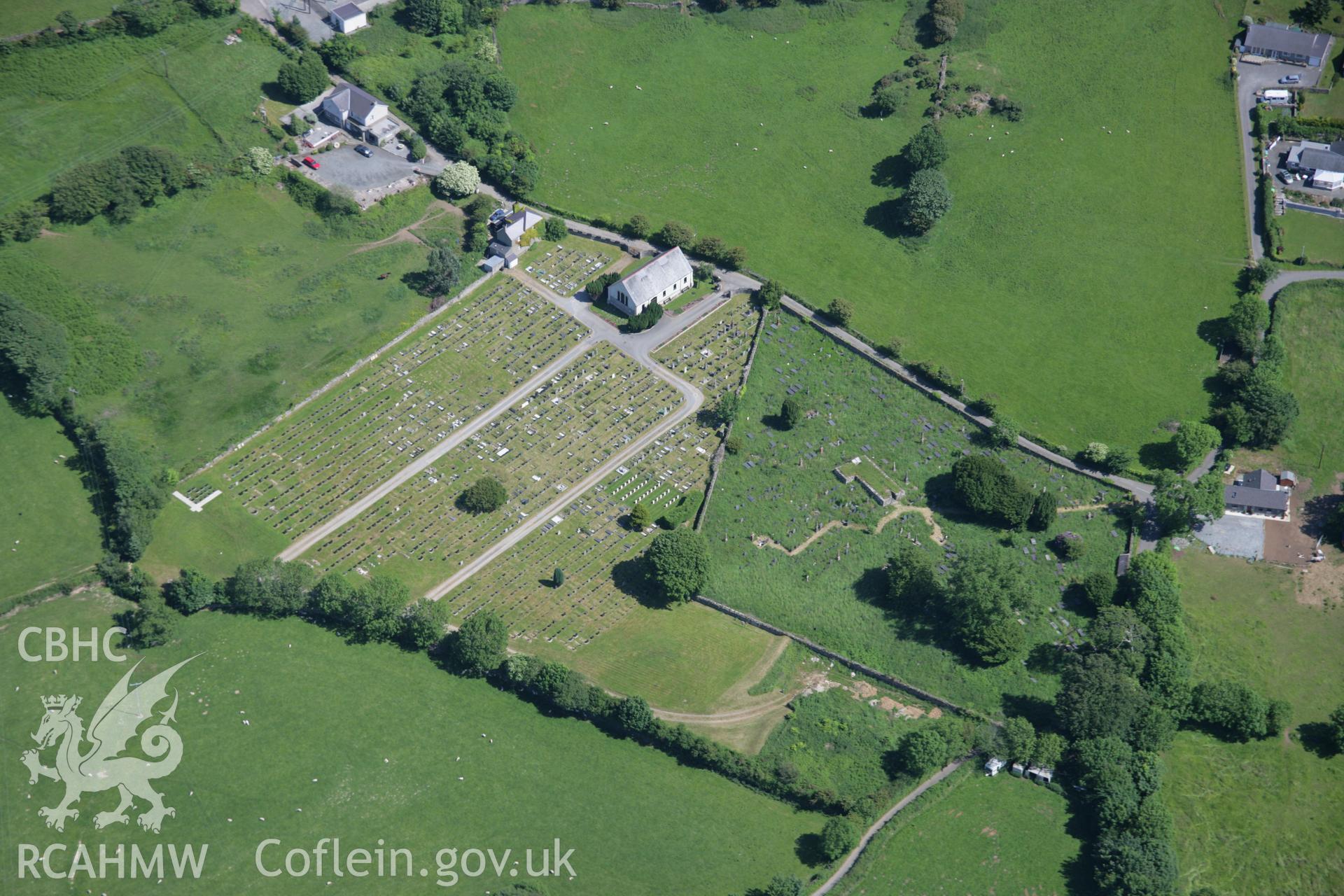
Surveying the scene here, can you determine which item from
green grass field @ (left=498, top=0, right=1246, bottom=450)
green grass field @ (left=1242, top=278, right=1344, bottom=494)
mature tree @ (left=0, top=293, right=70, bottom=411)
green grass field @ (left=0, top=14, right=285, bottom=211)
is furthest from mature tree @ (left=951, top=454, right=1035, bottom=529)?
mature tree @ (left=0, top=293, right=70, bottom=411)

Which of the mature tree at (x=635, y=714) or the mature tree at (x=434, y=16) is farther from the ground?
the mature tree at (x=434, y=16)

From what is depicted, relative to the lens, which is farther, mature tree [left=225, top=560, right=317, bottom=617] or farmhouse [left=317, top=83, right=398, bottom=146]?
farmhouse [left=317, top=83, right=398, bottom=146]

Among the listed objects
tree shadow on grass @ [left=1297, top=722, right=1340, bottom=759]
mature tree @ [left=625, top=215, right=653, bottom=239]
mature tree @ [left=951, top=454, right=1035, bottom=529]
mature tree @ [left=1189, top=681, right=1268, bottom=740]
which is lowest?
tree shadow on grass @ [left=1297, top=722, right=1340, bottom=759]

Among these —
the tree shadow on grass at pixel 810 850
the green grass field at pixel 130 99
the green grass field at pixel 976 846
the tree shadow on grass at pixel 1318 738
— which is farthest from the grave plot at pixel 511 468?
the tree shadow on grass at pixel 1318 738

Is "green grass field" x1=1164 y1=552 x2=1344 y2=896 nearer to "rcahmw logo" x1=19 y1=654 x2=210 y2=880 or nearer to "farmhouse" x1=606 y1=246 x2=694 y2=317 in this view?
"farmhouse" x1=606 y1=246 x2=694 y2=317

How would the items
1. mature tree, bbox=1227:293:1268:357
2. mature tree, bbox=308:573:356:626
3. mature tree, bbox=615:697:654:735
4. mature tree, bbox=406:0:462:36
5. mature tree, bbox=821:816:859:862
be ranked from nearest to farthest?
mature tree, bbox=821:816:859:862 → mature tree, bbox=615:697:654:735 → mature tree, bbox=308:573:356:626 → mature tree, bbox=1227:293:1268:357 → mature tree, bbox=406:0:462:36

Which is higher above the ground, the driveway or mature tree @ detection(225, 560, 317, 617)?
the driveway

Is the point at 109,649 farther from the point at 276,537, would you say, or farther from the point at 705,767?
the point at 705,767

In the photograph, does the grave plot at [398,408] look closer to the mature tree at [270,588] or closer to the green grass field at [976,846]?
the mature tree at [270,588]

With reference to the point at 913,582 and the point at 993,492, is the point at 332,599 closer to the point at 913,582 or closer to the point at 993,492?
the point at 913,582
